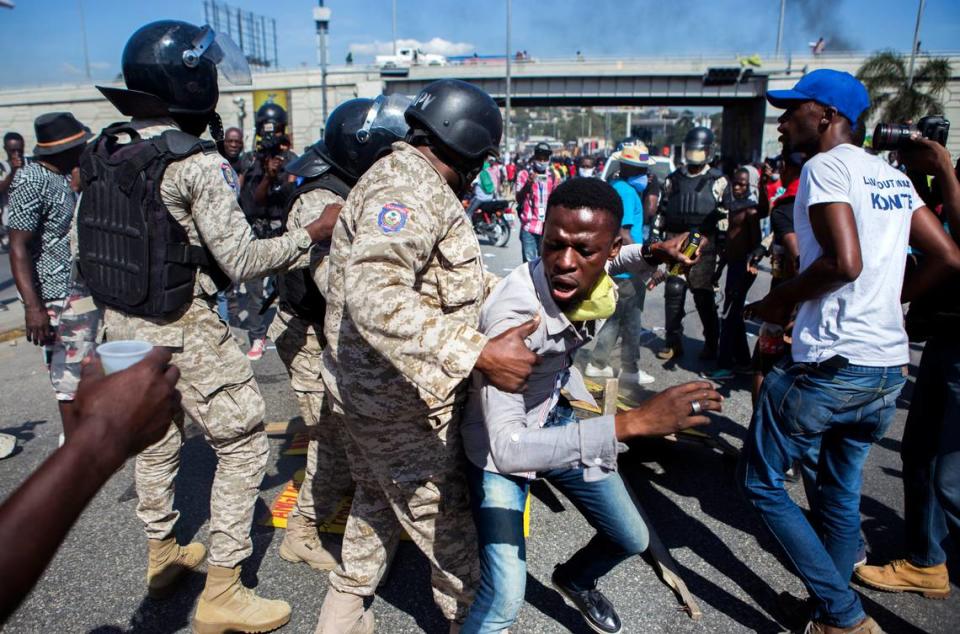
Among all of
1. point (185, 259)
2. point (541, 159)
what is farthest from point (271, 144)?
point (541, 159)

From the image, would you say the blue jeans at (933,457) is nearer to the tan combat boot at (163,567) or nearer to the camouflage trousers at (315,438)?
the camouflage trousers at (315,438)

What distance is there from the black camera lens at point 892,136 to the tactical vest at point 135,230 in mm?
2763

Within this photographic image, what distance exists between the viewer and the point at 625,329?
568cm

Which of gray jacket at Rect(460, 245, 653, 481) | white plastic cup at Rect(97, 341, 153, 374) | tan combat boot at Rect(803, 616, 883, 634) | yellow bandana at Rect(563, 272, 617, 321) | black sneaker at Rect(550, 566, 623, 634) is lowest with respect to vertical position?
black sneaker at Rect(550, 566, 623, 634)

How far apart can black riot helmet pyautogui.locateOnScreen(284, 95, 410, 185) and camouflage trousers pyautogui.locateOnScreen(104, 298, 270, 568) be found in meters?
1.00

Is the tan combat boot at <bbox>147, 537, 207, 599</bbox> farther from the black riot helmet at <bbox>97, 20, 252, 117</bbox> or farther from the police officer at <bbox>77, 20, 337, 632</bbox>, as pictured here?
the black riot helmet at <bbox>97, 20, 252, 117</bbox>

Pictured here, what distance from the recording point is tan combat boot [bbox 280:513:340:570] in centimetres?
294

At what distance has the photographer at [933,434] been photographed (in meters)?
2.56

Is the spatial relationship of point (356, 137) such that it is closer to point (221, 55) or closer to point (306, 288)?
point (221, 55)

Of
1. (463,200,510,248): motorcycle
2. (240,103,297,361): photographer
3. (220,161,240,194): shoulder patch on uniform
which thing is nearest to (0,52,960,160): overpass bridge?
(463,200,510,248): motorcycle

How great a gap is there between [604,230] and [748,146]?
4707 cm

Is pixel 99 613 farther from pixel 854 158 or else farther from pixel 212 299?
pixel 854 158

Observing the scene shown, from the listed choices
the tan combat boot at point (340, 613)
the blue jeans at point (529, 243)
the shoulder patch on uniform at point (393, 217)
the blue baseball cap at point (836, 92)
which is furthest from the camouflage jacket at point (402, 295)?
the blue jeans at point (529, 243)

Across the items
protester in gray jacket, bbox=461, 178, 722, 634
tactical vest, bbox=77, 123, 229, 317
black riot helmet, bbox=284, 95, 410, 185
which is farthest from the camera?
black riot helmet, bbox=284, 95, 410, 185
